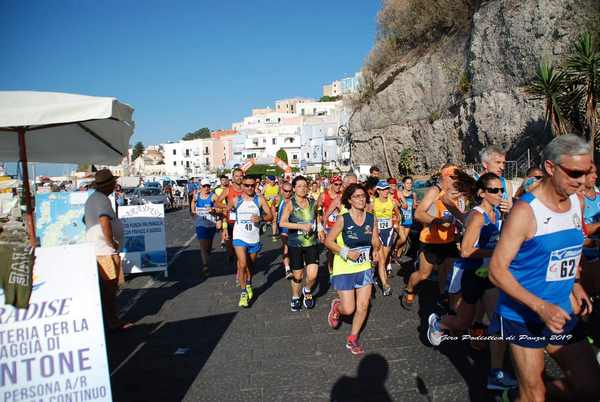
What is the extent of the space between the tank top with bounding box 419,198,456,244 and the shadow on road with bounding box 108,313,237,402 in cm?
285

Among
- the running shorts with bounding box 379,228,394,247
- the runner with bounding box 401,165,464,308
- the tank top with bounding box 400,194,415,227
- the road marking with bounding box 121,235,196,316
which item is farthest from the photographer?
the tank top with bounding box 400,194,415,227

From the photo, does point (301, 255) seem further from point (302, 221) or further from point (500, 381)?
point (500, 381)

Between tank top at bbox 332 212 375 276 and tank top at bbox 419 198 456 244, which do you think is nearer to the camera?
tank top at bbox 332 212 375 276

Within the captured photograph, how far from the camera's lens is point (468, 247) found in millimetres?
3793

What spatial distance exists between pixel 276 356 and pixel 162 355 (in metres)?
1.27

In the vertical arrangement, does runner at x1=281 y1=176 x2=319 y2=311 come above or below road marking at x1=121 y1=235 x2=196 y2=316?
above

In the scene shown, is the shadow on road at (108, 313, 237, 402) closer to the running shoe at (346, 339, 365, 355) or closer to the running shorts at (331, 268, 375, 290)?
the running shoe at (346, 339, 365, 355)

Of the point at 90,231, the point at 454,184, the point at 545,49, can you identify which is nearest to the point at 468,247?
the point at 454,184

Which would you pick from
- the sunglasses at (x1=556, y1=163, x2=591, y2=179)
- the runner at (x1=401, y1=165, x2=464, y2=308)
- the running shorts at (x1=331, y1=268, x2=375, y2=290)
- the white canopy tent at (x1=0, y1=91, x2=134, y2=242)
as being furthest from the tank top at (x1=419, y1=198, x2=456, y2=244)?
the white canopy tent at (x1=0, y1=91, x2=134, y2=242)

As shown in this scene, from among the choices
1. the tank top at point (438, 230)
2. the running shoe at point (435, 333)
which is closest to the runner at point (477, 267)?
the running shoe at point (435, 333)

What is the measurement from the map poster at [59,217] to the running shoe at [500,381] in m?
7.97

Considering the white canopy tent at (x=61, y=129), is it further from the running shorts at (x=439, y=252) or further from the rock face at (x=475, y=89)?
the rock face at (x=475, y=89)

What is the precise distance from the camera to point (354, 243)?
4816mm

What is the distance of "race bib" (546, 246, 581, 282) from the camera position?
2.56 meters
